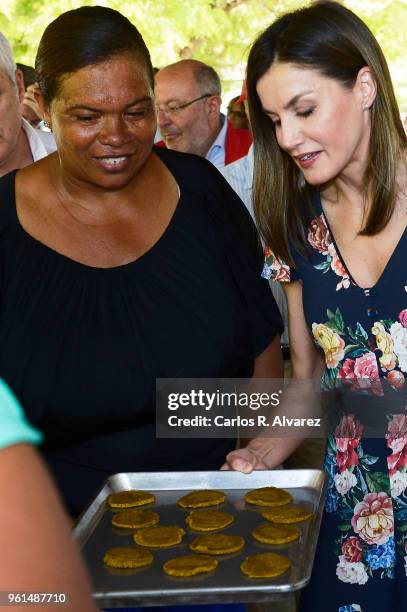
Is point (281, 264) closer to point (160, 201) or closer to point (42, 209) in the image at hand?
point (160, 201)

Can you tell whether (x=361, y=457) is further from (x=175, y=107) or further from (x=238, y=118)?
(x=238, y=118)

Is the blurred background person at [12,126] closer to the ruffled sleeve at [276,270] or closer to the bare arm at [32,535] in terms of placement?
the ruffled sleeve at [276,270]

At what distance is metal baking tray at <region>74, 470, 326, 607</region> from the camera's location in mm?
1658

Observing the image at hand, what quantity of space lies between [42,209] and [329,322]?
0.75 m

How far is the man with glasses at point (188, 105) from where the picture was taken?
5918 millimetres

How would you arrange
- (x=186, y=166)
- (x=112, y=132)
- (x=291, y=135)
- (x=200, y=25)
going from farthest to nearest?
(x=200, y=25), (x=186, y=166), (x=112, y=132), (x=291, y=135)

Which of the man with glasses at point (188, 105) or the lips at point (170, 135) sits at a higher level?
the man with glasses at point (188, 105)

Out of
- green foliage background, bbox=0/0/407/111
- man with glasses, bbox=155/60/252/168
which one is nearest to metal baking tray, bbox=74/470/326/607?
man with glasses, bbox=155/60/252/168

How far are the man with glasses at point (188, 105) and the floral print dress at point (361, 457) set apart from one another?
12.8 ft

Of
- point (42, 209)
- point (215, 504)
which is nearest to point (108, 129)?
point (42, 209)

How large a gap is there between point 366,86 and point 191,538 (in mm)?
1058

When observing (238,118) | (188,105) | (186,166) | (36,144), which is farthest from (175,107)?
(186,166)

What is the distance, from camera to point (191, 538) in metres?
1.99

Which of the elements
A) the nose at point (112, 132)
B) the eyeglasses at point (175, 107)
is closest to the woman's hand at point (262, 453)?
the nose at point (112, 132)
